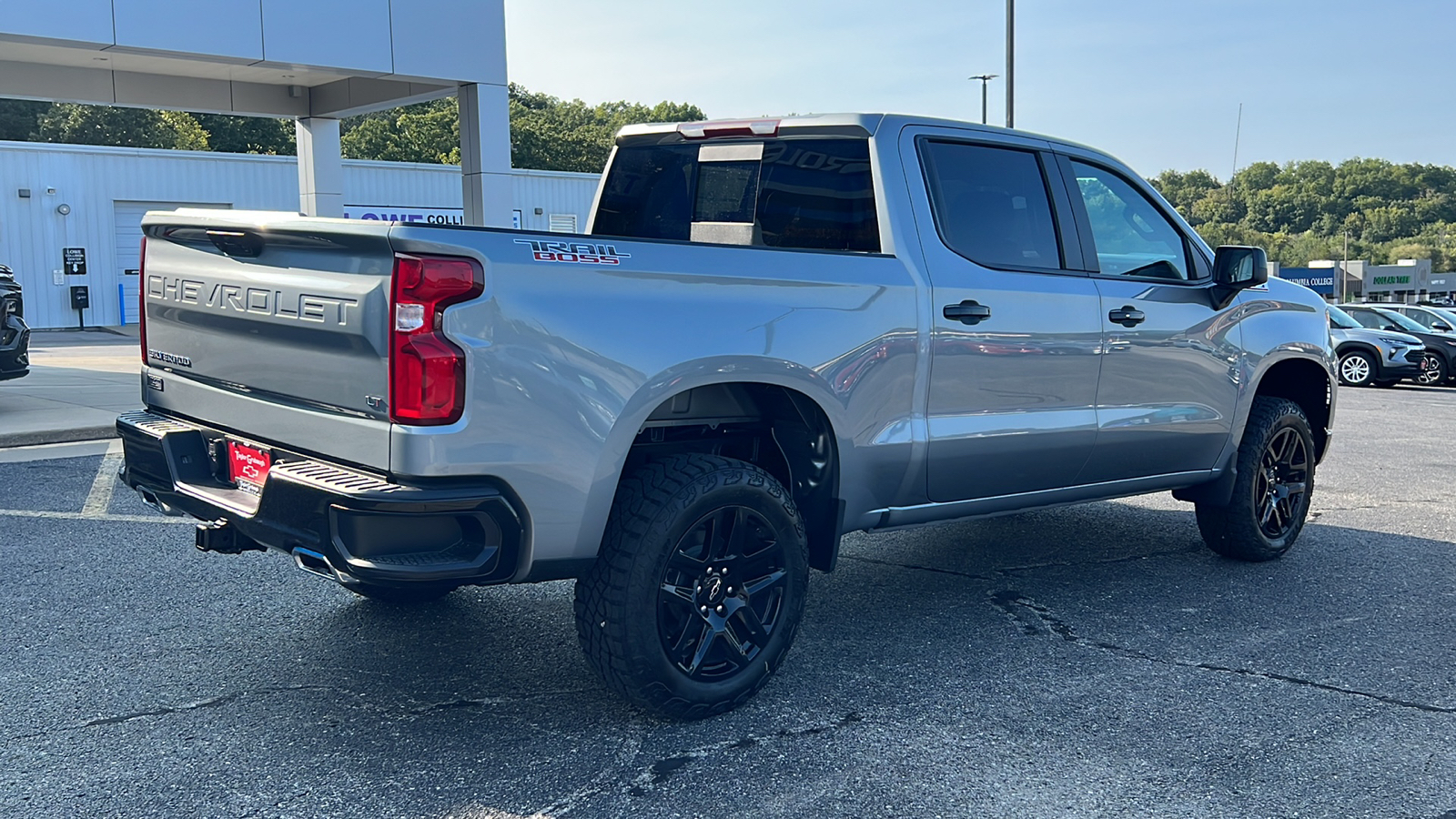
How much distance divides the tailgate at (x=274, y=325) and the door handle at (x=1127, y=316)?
310 cm

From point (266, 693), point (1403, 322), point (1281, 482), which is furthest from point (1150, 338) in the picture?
point (1403, 322)

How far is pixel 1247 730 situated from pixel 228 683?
3.33 meters

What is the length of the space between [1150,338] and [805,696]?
7.60 ft

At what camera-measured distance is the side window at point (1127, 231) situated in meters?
5.21

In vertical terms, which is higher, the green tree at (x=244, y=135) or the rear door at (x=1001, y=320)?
the green tree at (x=244, y=135)

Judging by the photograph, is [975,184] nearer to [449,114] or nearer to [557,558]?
[557,558]

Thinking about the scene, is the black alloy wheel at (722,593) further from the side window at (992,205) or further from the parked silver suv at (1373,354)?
the parked silver suv at (1373,354)

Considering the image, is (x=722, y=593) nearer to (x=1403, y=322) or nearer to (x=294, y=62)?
(x=294, y=62)

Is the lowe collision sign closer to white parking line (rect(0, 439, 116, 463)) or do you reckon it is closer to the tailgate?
white parking line (rect(0, 439, 116, 463))

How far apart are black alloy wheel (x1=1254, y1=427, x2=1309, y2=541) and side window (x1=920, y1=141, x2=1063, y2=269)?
192 centimetres

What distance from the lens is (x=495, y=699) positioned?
398 cm

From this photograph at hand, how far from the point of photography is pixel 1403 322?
20.0 meters

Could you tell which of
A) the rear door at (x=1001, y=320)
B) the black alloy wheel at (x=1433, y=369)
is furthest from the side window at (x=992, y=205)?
the black alloy wheel at (x=1433, y=369)

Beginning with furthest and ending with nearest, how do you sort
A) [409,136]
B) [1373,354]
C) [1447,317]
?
1. [409,136]
2. [1447,317]
3. [1373,354]
